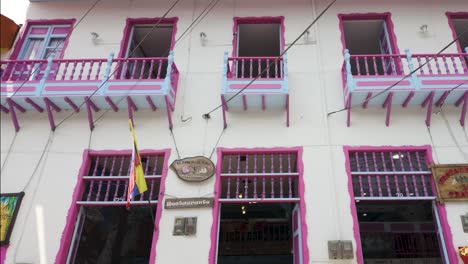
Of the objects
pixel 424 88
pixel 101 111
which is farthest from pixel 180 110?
pixel 424 88

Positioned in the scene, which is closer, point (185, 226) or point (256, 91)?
point (185, 226)

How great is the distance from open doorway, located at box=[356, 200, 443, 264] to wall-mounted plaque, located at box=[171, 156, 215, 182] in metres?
4.79

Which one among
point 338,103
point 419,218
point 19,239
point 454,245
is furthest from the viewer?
point 419,218

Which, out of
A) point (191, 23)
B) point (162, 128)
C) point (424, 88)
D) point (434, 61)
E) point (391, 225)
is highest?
point (191, 23)

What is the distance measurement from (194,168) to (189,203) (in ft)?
2.12

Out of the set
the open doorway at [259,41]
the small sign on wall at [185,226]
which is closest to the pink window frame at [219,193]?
the small sign on wall at [185,226]

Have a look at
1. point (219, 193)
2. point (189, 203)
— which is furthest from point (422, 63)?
point (189, 203)

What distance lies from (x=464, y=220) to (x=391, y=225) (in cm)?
445

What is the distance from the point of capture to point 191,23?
28.0 feet

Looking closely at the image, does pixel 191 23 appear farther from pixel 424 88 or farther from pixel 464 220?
pixel 464 220

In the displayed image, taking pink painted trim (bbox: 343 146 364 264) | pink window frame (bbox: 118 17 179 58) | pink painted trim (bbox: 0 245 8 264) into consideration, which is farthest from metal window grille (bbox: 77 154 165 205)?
pink painted trim (bbox: 343 146 364 264)

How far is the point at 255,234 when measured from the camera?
1066 centimetres

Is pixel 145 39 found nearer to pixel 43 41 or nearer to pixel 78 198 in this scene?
pixel 43 41

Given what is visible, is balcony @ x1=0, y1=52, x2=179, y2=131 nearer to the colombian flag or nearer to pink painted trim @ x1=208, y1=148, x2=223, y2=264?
pink painted trim @ x1=208, y1=148, x2=223, y2=264
